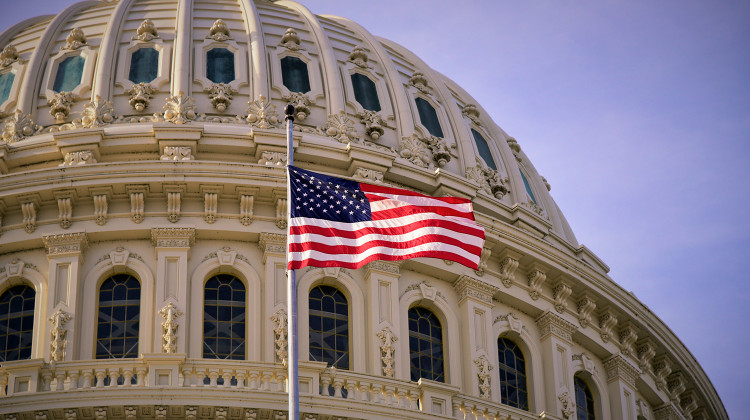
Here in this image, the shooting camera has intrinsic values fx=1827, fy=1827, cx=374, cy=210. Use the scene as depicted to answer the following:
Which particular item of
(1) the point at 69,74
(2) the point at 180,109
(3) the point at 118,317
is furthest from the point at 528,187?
(3) the point at 118,317

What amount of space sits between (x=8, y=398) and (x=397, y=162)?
50.9 feet

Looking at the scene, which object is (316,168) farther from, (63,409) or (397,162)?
(63,409)

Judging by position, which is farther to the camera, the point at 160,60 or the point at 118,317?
the point at 160,60

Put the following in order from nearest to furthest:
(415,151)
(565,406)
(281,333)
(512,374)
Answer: (281,333) < (565,406) < (512,374) < (415,151)

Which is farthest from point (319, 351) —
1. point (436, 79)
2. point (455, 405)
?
point (436, 79)

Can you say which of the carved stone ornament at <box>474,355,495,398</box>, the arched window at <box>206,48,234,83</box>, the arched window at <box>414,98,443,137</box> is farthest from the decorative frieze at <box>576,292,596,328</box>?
the arched window at <box>206,48,234,83</box>

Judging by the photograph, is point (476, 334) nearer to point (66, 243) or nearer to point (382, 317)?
point (382, 317)

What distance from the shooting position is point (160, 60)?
2202 inches

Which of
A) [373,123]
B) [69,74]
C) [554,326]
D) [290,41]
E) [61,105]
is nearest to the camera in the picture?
[554,326]

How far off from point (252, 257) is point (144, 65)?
960cm

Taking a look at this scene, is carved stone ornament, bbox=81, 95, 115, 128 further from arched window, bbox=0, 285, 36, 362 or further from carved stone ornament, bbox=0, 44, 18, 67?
arched window, bbox=0, 285, 36, 362

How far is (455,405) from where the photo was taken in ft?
150

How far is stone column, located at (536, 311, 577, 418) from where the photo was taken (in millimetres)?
50625

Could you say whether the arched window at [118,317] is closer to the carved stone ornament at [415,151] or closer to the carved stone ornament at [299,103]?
the carved stone ornament at [299,103]
